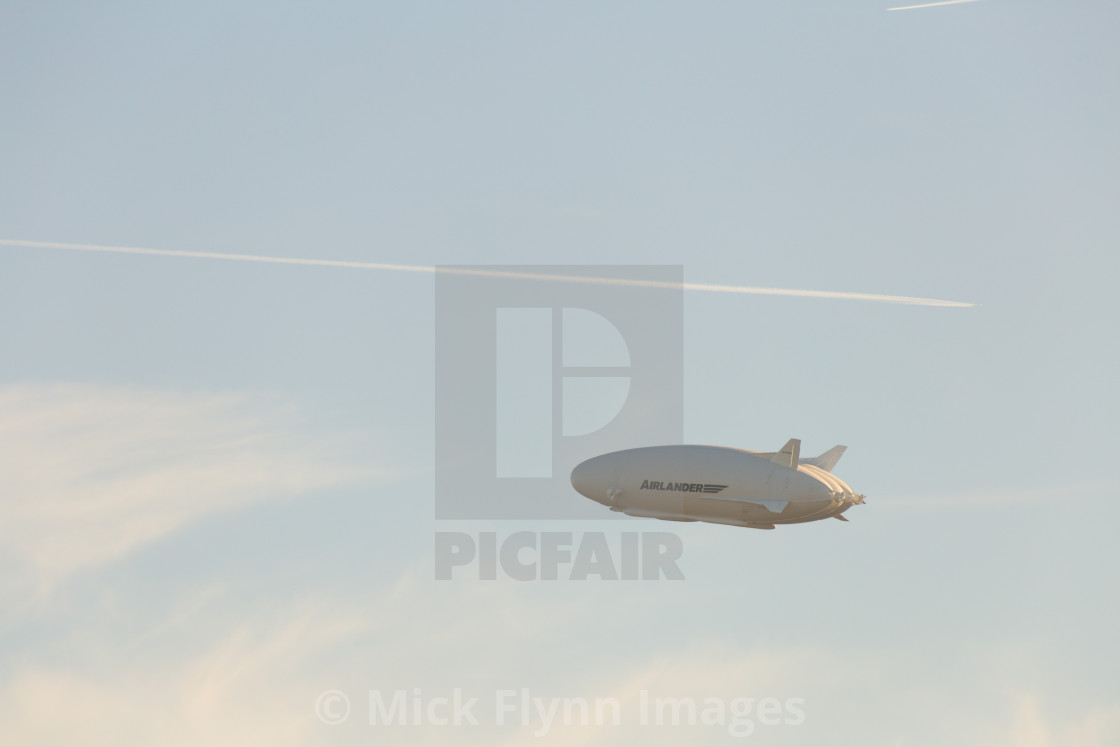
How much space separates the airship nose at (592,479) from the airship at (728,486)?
162 cm

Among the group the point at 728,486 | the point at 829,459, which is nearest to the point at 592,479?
the point at 728,486

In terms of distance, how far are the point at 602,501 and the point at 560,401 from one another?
889 inches

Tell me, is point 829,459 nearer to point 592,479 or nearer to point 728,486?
point 728,486

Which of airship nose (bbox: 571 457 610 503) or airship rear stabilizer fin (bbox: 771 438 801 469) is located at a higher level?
airship rear stabilizer fin (bbox: 771 438 801 469)

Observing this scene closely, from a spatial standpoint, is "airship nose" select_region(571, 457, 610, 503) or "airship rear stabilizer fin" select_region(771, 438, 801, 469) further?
"airship nose" select_region(571, 457, 610, 503)

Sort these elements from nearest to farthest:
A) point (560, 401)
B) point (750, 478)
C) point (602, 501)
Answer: point (750, 478)
point (602, 501)
point (560, 401)

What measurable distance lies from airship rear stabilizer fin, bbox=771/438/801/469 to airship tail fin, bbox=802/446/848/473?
401 inches

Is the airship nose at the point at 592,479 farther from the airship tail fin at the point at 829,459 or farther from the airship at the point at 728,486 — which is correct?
the airship tail fin at the point at 829,459

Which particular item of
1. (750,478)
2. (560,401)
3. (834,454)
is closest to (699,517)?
(750,478)

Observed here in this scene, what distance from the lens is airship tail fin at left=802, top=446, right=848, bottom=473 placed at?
583ft

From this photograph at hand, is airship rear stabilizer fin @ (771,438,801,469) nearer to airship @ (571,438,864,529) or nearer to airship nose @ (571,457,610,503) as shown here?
airship @ (571,438,864,529)

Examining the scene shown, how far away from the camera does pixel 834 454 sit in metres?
180

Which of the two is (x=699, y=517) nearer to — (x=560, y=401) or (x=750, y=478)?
(x=750, y=478)

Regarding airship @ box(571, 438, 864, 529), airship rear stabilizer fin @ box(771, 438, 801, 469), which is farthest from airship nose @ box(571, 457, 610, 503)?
airship rear stabilizer fin @ box(771, 438, 801, 469)
